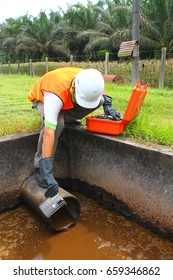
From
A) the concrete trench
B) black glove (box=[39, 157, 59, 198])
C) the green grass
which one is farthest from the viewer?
the green grass

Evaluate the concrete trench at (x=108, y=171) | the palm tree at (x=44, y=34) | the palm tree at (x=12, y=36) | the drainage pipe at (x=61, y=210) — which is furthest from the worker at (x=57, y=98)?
the palm tree at (x=12, y=36)

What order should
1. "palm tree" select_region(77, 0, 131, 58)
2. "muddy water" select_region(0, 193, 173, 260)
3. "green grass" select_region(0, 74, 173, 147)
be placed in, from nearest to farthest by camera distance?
1. "muddy water" select_region(0, 193, 173, 260)
2. "green grass" select_region(0, 74, 173, 147)
3. "palm tree" select_region(77, 0, 131, 58)

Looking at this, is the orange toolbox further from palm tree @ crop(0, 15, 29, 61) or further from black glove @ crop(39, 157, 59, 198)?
palm tree @ crop(0, 15, 29, 61)

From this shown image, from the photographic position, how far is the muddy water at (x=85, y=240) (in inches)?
114

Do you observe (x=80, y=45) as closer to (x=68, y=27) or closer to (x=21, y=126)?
(x=68, y=27)

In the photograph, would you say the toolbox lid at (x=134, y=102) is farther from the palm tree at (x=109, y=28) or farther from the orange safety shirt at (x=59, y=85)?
the palm tree at (x=109, y=28)

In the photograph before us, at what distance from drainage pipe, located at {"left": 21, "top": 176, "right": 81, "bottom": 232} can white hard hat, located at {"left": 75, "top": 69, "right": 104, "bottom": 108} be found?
96 centimetres

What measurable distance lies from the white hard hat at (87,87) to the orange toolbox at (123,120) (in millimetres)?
366

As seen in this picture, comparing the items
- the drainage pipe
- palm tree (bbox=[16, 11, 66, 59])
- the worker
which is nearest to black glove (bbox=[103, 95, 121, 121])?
the worker

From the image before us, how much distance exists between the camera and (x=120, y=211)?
11.6 feet

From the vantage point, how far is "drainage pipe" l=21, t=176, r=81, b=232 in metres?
3.22

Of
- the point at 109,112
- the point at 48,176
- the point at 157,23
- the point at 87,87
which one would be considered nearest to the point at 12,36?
the point at 157,23

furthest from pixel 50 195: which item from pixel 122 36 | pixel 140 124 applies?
pixel 122 36

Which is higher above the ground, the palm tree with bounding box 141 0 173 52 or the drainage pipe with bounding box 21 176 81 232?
the palm tree with bounding box 141 0 173 52
